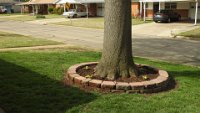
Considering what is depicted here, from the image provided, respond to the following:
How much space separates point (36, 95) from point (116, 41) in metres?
2.15

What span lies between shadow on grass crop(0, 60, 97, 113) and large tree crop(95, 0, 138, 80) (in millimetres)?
982

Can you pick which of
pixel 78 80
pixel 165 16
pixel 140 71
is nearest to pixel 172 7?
pixel 165 16

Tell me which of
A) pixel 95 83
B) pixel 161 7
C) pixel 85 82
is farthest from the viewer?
pixel 161 7

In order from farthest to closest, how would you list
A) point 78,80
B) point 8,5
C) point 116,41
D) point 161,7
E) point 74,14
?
point 8,5
point 74,14
point 161,7
point 116,41
point 78,80

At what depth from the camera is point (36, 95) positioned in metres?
6.60

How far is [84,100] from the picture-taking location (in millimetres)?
6344

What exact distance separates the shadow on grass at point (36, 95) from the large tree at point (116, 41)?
0.98 meters

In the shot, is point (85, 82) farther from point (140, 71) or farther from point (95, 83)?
point (140, 71)

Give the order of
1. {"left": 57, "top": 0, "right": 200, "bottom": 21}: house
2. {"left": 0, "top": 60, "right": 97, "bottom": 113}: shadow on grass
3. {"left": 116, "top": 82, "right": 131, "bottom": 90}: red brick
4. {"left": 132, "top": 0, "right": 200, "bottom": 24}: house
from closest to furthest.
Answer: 1. {"left": 0, "top": 60, "right": 97, "bottom": 113}: shadow on grass
2. {"left": 116, "top": 82, "right": 131, "bottom": 90}: red brick
3. {"left": 57, "top": 0, "right": 200, "bottom": 21}: house
4. {"left": 132, "top": 0, "right": 200, "bottom": 24}: house

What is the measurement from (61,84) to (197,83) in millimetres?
3331

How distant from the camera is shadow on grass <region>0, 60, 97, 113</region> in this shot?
5.90 meters

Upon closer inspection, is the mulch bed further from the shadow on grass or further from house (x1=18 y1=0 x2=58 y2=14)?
house (x1=18 y1=0 x2=58 y2=14)

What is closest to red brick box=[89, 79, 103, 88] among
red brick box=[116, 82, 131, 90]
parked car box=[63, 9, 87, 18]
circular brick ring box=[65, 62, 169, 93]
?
circular brick ring box=[65, 62, 169, 93]

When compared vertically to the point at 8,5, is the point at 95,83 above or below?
below
